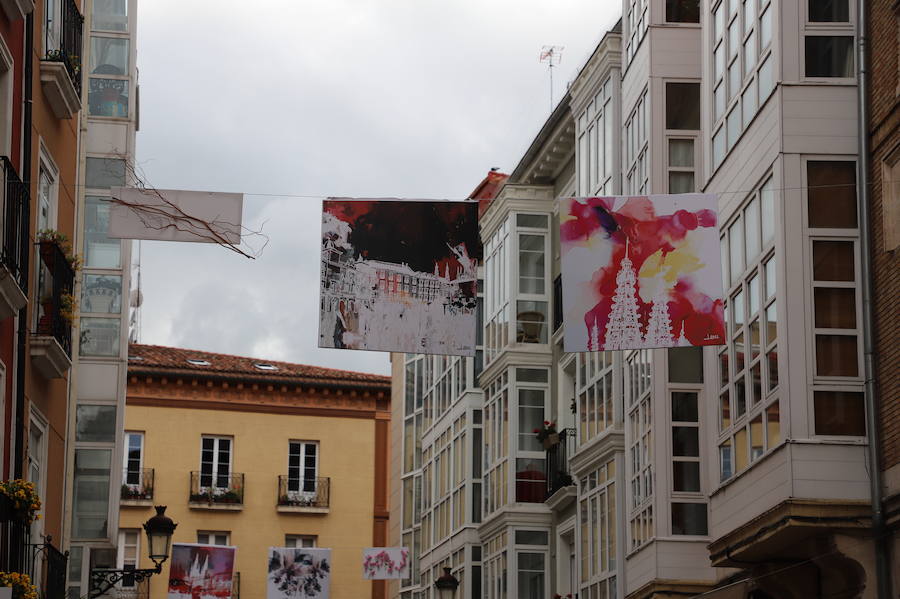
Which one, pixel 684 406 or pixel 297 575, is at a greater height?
pixel 684 406

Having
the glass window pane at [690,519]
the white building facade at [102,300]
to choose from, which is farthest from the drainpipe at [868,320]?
the white building facade at [102,300]

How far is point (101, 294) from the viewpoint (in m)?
23.8

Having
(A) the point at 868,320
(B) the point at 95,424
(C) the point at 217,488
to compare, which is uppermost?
(C) the point at 217,488

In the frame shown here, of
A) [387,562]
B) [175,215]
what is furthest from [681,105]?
[387,562]

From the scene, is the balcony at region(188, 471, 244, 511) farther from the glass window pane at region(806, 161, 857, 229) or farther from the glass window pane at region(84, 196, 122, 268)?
the glass window pane at region(806, 161, 857, 229)

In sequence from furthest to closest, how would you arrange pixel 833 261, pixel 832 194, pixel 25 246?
pixel 832 194 < pixel 833 261 < pixel 25 246

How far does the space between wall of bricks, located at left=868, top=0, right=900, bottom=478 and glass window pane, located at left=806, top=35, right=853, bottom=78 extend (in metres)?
0.52

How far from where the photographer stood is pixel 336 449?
188 ft

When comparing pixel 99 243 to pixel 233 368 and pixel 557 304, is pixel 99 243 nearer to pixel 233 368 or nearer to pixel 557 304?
pixel 557 304

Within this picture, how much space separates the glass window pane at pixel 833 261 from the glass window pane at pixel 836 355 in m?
0.65

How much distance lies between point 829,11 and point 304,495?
40.3 metres

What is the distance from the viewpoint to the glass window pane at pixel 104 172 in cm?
2352

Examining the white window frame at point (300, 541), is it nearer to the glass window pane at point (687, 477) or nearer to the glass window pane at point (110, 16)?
the glass window pane at point (110, 16)

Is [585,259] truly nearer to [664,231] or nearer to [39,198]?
[664,231]
